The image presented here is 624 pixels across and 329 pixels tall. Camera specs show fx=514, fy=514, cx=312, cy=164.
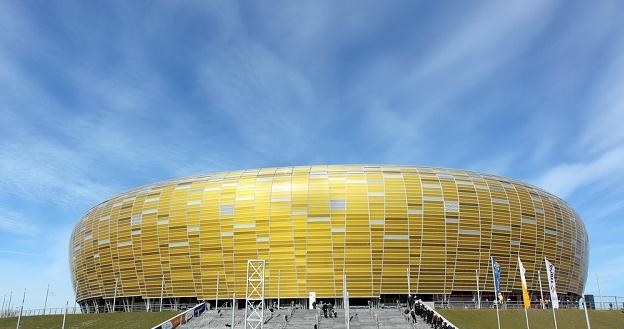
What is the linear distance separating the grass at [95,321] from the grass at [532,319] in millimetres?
31565

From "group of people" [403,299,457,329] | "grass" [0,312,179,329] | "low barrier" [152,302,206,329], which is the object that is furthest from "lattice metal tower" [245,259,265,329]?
"group of people" [403,299,457,329]

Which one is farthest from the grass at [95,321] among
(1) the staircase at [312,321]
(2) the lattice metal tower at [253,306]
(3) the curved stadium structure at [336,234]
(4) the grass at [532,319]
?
(4) the grass at [532,319]

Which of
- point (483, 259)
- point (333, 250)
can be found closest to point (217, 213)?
point (333, 250)

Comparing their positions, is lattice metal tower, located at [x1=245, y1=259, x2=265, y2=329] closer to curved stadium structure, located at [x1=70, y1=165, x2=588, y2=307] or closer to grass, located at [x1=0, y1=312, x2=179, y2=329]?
curved stadium structure, located at [x1=70, y1=165, x2=588, y2=307]

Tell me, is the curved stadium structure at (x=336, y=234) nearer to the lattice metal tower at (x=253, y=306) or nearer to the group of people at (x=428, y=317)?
the lattice metal tower at (x=253, y=306)

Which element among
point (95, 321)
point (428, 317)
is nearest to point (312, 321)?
point (428, 317)

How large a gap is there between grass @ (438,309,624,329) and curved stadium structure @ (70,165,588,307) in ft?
61.3

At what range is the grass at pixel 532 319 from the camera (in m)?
50.2

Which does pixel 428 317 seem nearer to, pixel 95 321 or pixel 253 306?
pixel 253 306

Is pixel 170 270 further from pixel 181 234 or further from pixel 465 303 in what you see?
pixel 465 303

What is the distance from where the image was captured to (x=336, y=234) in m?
73.2

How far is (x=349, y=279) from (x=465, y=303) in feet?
52.2

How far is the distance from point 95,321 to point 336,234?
32.7m

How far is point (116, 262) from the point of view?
8256 cm
